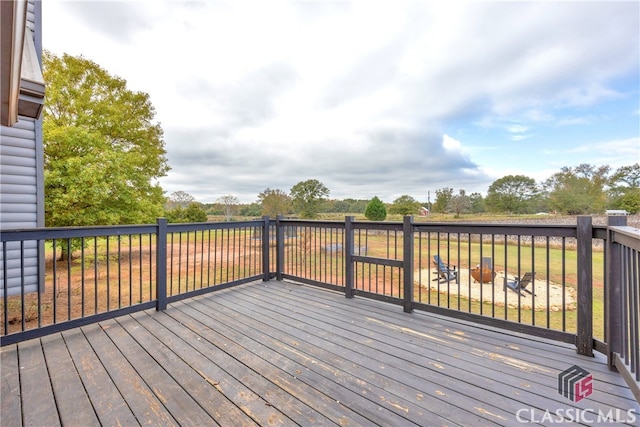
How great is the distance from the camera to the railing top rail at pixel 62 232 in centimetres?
215

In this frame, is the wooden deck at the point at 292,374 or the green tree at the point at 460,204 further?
the green tree at the point at 460,204

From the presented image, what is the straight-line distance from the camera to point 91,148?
6164mm

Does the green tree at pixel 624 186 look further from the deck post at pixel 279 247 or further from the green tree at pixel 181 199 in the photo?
the green tree at pixel 181 199

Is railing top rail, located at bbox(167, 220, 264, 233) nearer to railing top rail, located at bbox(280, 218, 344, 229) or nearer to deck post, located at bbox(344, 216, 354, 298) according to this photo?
railing top rail, located at bbox(280, 218, 344, 229)

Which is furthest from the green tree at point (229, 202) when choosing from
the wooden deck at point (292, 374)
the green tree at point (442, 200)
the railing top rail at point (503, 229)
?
the railing top rail at point (503, 229)

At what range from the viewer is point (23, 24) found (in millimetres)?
1031

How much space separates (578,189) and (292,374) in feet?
52.9

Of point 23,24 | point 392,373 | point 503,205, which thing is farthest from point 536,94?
point 23,24

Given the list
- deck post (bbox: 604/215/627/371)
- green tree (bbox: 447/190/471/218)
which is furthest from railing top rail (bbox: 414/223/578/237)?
green tree (bbox: 447/190/471/218)

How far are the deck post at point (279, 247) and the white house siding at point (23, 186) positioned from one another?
10.5 ft

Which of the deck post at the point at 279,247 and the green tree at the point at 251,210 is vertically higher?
the green tree at the point at 251,210

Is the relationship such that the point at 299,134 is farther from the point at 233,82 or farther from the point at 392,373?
the point at 392,373

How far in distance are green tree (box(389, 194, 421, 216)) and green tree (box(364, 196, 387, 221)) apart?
23.7 inches

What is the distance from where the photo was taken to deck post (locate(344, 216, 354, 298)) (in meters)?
3.50
